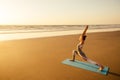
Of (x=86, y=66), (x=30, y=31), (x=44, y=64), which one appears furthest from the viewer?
(x=30, y=31)

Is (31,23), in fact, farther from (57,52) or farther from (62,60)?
(62,60)

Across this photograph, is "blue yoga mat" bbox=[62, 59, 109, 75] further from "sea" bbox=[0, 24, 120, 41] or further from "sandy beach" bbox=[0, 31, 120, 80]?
"sea" bbox=[0, 24, 120, 41]

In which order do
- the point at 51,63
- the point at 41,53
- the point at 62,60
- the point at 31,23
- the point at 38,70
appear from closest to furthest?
the point at 38,70 < the point at 51,63 < the point at 62,60 < the point at 41,53 < the point at 31,23

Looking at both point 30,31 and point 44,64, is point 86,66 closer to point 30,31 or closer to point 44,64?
point 44,64

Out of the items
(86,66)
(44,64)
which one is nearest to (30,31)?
(44,64)

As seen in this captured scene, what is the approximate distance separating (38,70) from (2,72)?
3.53 feet

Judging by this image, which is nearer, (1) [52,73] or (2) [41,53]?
(1) [52,73]

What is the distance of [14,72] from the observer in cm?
547

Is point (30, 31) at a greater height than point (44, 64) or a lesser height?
lesser

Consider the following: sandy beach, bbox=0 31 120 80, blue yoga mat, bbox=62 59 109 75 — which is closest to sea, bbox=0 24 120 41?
sandy beach, bbox=0 31 120 80

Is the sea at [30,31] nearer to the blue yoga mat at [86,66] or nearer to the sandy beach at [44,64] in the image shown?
the sandy beach at [44,64]

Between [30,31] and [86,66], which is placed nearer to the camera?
[86,66]

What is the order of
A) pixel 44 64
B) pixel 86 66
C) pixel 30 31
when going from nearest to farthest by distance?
pixel 86 66 < pixel 44 64 < pixel 30 31

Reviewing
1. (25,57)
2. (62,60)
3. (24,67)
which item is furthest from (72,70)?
(25,57)
